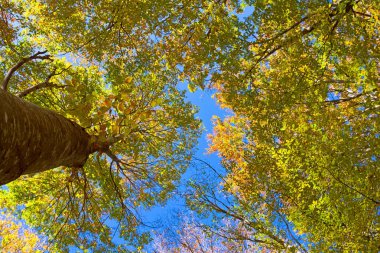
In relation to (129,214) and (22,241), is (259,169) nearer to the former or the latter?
(129,214)

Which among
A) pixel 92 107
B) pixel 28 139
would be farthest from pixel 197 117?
pixel 28 139

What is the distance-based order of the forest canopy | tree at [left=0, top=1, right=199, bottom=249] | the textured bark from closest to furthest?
the textured bark < the forest canopy < tree at [left=0, top=1, right=199, bottom=249]

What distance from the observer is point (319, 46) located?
15.2 ft

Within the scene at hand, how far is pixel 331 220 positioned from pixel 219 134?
7.22 metres

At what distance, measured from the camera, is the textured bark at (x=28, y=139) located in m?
1.75

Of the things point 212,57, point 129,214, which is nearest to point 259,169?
Answer: point 212,57

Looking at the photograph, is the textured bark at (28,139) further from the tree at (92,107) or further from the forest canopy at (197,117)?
the tree at (92,107)

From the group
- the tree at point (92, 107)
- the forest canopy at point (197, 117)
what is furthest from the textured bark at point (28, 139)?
the tree at point (92, 107)

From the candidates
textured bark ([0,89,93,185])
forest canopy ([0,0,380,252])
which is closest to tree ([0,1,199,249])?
forest canopy ([0,0,380,252])

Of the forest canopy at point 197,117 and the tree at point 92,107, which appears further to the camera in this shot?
the tree at point 92,107

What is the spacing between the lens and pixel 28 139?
201cm

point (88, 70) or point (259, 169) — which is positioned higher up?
point (88, 70)

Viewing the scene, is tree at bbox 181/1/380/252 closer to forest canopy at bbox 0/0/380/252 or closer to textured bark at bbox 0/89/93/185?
forest canopy at bbox 0/0/380/252

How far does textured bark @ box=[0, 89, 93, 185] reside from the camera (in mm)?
1749
